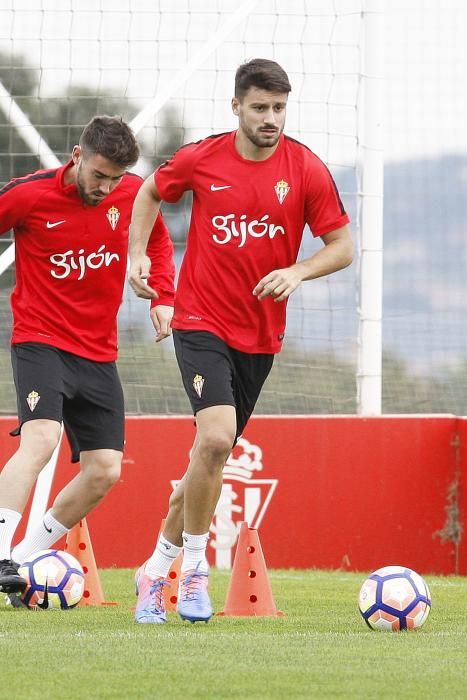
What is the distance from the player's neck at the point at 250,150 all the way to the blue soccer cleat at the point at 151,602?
75.7 inches

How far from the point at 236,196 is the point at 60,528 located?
6.57 feet

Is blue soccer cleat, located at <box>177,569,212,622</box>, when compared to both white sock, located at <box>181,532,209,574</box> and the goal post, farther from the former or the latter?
the goal post

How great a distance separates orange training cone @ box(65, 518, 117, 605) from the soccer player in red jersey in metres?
0.33

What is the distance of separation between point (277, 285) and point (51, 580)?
189 cm

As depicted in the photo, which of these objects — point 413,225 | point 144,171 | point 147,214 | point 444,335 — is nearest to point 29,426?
point 147,214

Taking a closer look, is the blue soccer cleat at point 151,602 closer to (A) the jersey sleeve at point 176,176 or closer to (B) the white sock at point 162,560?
(B) the white sock at point 162,560

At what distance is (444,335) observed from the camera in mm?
13609

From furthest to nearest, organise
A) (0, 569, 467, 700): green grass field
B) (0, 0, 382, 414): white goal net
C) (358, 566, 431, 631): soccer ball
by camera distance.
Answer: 1. (0, 0, 382, 414): white goal net
2. (358, 566, 431, 631): soccer ball
3. (0, 569, 467, 700): green grass field

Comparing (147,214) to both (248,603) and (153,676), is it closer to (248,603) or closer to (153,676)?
(248,603)

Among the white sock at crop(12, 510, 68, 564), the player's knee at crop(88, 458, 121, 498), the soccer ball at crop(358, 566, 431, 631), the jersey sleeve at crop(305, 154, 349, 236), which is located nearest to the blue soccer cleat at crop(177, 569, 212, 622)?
the soccer ball at crop(358, 566, 431, 631)

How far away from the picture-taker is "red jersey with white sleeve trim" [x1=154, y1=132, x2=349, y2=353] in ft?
21.4

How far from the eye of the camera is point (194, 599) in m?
6.25

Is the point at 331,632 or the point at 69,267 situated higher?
the point at 69,267

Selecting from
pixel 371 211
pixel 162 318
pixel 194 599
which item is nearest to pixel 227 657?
pixel 194 599
